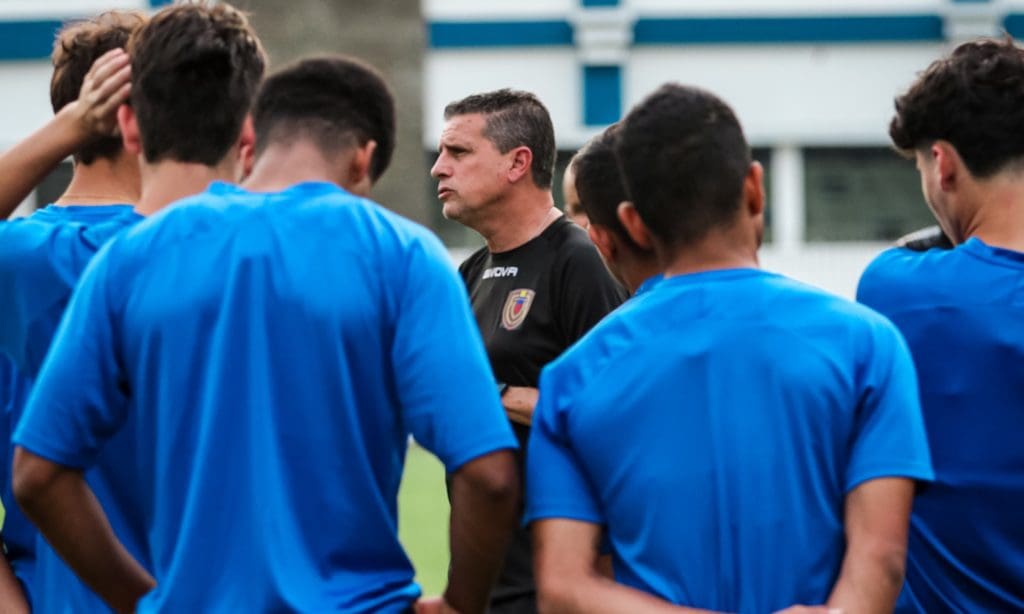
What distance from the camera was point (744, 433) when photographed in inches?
97.5

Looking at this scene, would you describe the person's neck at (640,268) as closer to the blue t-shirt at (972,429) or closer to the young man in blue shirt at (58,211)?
the blue t-shirt at (972,429)

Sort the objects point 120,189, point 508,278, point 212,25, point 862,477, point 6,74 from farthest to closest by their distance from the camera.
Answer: point 6,74
point 508,278
point 120,189
point 212,25
point 862,477

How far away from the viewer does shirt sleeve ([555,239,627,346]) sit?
4.29 meters

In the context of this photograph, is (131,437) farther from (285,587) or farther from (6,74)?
(6,74)

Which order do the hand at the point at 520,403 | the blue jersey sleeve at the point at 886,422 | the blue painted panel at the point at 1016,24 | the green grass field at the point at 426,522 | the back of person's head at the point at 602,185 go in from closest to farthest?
the blue jersey sleeve at the point at 886,422 < the back of person's head at the point at 602,185 < the hand at the point at 520,403 < the green grass field at the point at 426,522 < the blue painted panel at the point at 1016,24

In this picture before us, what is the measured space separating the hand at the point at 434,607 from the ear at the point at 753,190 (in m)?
0.87

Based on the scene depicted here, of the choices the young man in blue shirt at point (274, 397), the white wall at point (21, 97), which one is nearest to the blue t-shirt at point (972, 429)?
the young man in blue shirt at point (274, 397)

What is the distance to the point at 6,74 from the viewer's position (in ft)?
69.7

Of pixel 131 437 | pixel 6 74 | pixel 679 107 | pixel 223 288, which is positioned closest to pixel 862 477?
pixel 679 107

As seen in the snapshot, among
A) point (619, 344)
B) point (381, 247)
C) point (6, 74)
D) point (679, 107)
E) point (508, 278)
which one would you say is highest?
point (679, 107)

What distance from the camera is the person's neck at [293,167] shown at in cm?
267

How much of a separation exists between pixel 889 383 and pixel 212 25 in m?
1.38

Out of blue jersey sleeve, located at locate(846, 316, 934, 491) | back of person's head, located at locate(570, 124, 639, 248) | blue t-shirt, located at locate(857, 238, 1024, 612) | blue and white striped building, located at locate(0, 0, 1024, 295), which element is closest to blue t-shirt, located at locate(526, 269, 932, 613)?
blue jersey sleeve, located at locate(846, 316, 934, 491)

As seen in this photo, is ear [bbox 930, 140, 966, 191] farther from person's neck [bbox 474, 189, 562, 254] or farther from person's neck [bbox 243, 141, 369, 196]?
person's neck [bbox 474, 189, 562, 254]
